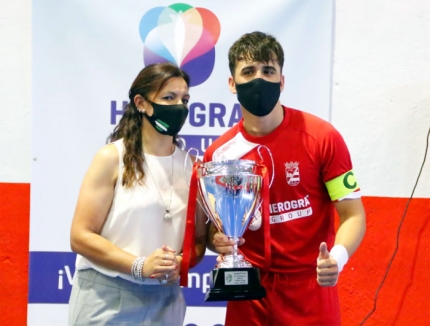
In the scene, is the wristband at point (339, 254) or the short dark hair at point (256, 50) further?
the short dark hair at point (256, 50)

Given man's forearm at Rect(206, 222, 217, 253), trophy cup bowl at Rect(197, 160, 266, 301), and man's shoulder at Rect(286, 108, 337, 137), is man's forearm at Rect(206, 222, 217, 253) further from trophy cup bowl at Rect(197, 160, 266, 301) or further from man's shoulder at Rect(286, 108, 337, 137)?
man's shoulder at Rect(286, 108, 337, 137)

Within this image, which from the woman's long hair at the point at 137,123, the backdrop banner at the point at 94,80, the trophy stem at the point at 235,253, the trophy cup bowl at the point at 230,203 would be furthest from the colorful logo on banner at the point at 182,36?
the trophy stem at the point at 235,253

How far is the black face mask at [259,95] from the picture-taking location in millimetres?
1875

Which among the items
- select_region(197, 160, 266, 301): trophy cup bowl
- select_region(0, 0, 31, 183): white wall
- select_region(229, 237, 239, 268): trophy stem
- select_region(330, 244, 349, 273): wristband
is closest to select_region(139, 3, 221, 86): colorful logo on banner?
select_region(0, 0, 31, 183): white wall

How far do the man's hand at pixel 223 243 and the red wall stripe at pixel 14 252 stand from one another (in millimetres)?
1255

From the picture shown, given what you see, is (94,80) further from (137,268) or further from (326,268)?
(326,268)

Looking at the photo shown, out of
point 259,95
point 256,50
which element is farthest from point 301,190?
point 256,50

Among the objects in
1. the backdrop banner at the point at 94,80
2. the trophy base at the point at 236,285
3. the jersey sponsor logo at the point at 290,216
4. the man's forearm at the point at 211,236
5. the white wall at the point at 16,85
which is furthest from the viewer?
the white wall at the point at 16,85

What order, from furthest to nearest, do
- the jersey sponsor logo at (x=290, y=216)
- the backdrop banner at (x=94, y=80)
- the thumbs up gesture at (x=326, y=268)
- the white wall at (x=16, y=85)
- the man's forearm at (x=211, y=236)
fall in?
the white wall at (x=16, y=85)
the backdrop banner at (x=94, y=80)
the man's forearm at (x=211, y=236)
the jersey sponsor logo at (x=290, y=216)
the thumbs up gesture at (x=326, y=268)

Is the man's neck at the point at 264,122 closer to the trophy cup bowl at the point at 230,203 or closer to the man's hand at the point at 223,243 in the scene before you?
the trophy cup bowl at the point at 230,203

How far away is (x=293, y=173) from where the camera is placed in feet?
6.12

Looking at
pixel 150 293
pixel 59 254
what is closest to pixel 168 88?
pixel 150 293

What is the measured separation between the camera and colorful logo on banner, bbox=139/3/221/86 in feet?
8.91

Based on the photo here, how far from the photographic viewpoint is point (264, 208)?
1794 millimetres
